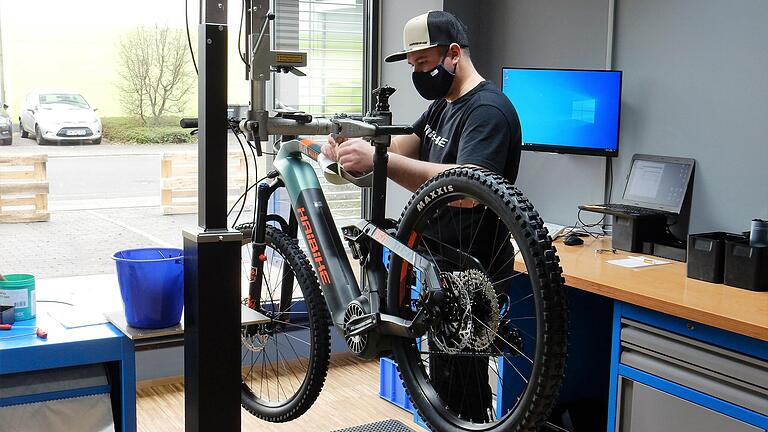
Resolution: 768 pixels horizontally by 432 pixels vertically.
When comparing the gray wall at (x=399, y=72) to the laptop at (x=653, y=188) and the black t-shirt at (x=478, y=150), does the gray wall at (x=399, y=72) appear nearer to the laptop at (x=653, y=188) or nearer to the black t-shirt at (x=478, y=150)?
the laptop at (x=653, y=188)

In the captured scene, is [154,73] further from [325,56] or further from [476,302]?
[476,302]

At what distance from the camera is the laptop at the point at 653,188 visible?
346 cm

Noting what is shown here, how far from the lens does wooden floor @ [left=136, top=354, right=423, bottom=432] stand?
3.87m

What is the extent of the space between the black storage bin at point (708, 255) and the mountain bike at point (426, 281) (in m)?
0.65

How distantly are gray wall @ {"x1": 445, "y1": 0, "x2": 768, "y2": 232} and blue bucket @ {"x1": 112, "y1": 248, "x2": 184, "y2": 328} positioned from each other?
7.23 feet

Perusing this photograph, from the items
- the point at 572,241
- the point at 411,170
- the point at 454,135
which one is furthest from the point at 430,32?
the point at 572,241

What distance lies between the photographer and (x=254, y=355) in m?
4.09

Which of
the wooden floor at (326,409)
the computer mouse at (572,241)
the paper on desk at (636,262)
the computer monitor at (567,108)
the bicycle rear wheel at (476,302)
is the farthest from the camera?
Answer: the wooden floor at (326,409)

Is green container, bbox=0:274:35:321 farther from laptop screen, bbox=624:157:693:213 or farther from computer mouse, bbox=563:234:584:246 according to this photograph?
laptop screen, bbox=624:157:693:213

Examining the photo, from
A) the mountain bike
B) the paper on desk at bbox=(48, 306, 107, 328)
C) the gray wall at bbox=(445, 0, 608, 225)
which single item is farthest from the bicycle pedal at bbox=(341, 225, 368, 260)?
the gray wall at bbox=(445, 0, 608, 225)

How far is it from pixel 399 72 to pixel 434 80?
2244 mm

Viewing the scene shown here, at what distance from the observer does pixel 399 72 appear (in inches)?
183

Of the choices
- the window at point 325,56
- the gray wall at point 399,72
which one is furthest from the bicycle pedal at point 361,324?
the window at point 325,56

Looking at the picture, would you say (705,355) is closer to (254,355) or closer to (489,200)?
(489,200)
